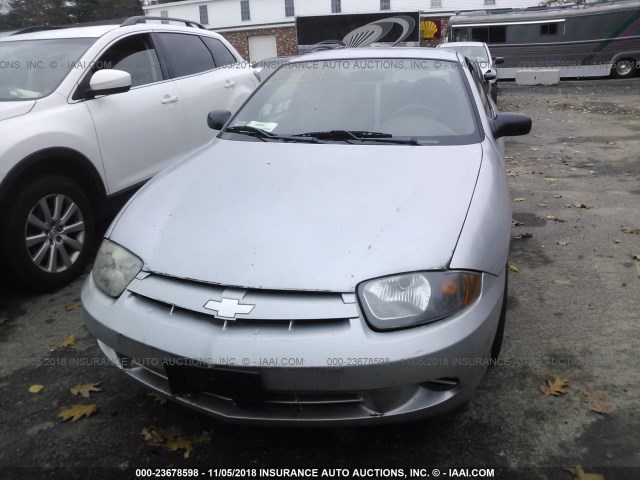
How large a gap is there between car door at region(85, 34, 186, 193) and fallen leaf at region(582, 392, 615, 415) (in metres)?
3.53

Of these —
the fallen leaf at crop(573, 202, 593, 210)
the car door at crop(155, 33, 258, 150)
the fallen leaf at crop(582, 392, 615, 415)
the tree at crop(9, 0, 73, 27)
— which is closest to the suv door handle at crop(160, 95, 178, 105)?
the car door at crop(155, 33, 258, 150)

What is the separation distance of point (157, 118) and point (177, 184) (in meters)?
2.09

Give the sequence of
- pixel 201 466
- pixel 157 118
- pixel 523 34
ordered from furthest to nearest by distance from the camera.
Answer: pixel 523 34, pixel 157 118, pixel 201 466

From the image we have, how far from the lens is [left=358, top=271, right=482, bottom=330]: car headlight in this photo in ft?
6.35

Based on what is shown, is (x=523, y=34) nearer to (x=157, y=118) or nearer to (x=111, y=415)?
(x=157, y=118)

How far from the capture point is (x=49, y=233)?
12.2 feet

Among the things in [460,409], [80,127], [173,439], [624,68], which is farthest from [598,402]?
[624,68]

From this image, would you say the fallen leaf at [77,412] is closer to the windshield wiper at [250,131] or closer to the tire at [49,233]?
the tire at [49,233]

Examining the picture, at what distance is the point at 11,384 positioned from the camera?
2812 mm

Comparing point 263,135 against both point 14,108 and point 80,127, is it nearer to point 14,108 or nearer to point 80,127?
point 80,127

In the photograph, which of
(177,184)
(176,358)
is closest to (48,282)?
(177,184)

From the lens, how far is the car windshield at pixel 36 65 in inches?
156

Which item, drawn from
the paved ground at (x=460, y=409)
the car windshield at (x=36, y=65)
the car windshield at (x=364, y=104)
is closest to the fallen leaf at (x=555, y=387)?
the paved ground at (x=460, y=409)

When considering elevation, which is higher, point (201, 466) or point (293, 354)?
point (293, 354)
